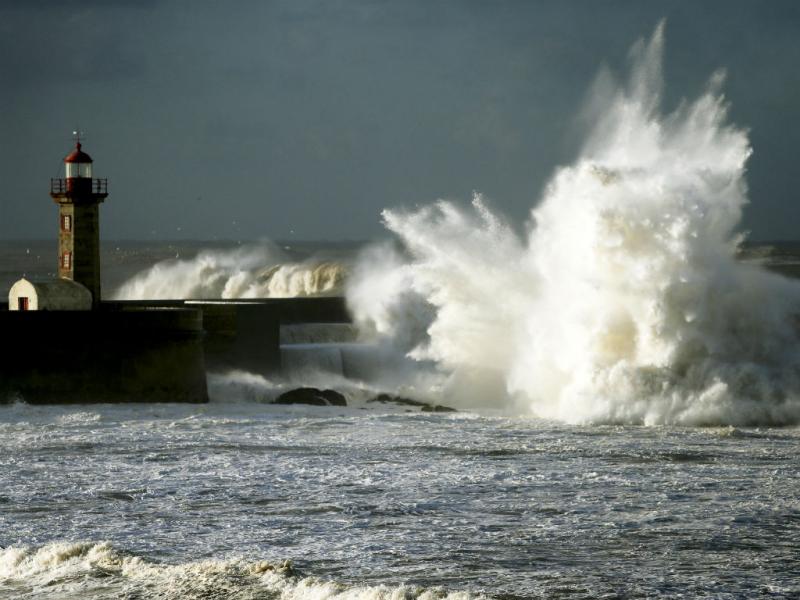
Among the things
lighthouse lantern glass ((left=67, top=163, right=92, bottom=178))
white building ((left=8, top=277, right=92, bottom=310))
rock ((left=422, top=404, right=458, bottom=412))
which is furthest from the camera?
lighthouse lantern glass ((left=67, top=163, right=92, bottom=178))

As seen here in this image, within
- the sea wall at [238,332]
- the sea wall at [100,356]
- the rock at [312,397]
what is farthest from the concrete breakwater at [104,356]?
the rock at [312,397]

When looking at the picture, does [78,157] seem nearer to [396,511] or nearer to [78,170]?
[78,170]

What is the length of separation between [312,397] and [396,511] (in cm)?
884

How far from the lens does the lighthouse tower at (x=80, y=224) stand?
19344 millimetres

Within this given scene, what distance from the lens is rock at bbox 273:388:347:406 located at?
19.0 m

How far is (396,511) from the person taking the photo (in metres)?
10.3

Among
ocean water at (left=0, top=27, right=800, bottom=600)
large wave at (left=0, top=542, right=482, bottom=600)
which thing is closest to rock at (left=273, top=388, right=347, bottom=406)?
ocean water at (left=0, top=27, right=800, bottom=600)

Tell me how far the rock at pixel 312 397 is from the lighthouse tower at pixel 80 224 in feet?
9.18

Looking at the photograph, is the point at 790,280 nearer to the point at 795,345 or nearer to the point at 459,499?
the point at 795,345

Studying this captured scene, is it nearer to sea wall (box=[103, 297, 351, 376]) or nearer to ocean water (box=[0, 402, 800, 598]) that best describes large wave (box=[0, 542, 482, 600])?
ocean water (box=[0, 402, 800, 598])

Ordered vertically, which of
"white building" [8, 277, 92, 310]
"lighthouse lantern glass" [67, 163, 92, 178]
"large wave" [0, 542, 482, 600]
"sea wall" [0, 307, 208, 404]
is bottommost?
"large wave" [0, 542, 482, 600]

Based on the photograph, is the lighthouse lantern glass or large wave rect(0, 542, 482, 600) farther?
the lighthouse lantern glass

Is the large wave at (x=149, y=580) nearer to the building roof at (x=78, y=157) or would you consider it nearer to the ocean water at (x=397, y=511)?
the ocean water at (x=397, y=511)

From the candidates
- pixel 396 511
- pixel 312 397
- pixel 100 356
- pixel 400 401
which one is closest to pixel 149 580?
pixel 396 511
